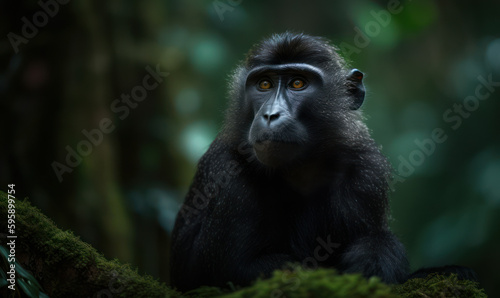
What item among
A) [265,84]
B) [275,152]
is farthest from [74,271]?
[265,84]

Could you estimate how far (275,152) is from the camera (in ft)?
16.1

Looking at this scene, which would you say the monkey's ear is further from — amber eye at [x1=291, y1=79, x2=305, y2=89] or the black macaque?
amber eye at [x1=291, y1=79, x2=305, y2=89]

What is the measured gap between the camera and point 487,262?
26.0ft

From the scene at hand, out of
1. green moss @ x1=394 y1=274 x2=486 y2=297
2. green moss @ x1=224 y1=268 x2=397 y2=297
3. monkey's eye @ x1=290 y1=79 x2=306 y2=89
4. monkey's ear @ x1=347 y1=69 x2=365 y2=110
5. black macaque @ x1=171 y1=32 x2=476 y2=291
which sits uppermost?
monkey's ear @ x1=347 y1=69 x2=365 y2=110

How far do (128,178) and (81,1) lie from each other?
293 cm

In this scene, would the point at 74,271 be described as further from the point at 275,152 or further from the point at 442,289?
the point at 442,289

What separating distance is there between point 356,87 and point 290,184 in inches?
61.6

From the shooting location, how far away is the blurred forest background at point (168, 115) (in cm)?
770

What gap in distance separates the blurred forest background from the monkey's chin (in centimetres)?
174

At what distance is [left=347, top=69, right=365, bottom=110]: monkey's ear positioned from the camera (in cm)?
600

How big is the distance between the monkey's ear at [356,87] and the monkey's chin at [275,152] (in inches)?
51.9

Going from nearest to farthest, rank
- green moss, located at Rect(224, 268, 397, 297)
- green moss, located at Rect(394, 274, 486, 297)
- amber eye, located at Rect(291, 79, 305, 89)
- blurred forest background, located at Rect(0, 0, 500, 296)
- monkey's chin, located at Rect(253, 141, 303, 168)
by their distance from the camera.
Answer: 1. green moss, located at Rect(224, 268, 397, 297)
2. green moss, located at Rect(394, 274, 486, 297)
3. monkey's chin, located at Rect(253, 141, 303, 168)
4. amber eye, located at Rect(291, 79, 305, 89)
5. blurred forest background, located at Rect(0, 0, 500, 296)

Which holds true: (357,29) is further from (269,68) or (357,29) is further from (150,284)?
(150,284)

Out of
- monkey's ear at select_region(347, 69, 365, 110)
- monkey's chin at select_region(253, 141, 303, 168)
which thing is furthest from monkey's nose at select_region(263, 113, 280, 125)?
monkey's ear at select_region(347, 69, 365, 110)
